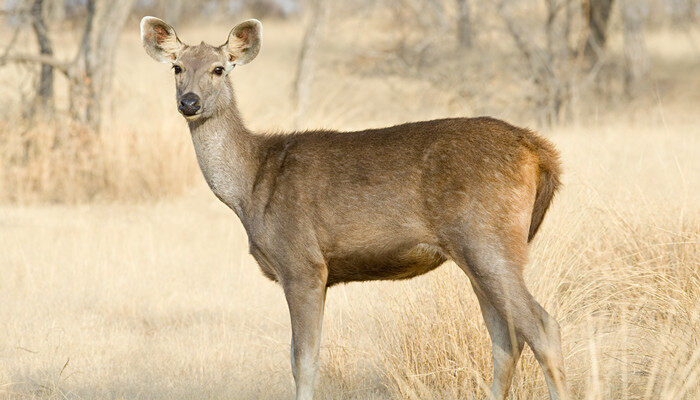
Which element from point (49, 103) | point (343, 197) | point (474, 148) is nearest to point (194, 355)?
point (343, 197)

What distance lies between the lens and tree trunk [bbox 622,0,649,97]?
24.0 meters

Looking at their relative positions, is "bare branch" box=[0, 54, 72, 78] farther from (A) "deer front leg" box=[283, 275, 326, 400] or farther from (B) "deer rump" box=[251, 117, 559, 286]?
(A) "deer front leg" box=[283, 275, 326, 400]

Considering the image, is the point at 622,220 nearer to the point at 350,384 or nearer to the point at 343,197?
the point at 350,384

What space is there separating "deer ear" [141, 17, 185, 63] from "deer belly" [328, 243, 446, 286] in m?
1.88

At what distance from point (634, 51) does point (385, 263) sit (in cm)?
2127

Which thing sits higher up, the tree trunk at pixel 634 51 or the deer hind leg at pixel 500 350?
the tree trunk at pixel 634 51

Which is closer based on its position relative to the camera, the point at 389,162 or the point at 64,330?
the point at 389,162

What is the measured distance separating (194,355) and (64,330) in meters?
Result: 1.35

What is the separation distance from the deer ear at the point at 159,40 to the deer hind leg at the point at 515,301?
2.45 m

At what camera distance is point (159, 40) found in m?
6.02

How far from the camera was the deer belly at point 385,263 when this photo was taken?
497cm

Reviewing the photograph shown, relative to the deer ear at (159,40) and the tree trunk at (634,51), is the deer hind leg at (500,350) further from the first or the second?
the tree trunk at (634,51)

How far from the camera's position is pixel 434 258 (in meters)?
5.00

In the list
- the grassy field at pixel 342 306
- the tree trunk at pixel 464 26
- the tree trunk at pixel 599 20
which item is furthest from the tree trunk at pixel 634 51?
the grassy field at pixel 342 306
